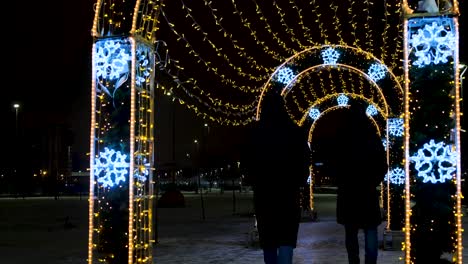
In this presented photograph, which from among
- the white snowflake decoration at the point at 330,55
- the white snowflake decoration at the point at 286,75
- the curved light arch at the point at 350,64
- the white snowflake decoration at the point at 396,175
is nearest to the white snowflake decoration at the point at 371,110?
the curved light arch at the point at 350,64

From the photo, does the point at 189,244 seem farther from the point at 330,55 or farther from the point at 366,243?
the point at 366,243

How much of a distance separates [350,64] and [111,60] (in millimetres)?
9429

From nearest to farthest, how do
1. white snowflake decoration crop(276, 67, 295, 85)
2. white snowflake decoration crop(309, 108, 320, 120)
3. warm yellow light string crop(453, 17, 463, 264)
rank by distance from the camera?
warm yellow light string crop(453, 17, 463, 264)
white snowflake decoration crop(276, 67, 295, 85)
white snowflake decoration crop(309, 108, 320, 120)

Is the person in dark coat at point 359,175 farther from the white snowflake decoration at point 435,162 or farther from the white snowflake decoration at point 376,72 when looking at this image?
the white snowflake decoration at point 376,72

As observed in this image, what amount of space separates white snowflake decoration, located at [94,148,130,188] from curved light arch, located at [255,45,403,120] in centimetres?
720

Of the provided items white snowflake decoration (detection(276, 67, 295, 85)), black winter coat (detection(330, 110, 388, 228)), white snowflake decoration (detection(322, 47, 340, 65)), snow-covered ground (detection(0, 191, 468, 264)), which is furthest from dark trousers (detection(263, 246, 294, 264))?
white snowflake decoration (detection(322, 47, 340, 65))

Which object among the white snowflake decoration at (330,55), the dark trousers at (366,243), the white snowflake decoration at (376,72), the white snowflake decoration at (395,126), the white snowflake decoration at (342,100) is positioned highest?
the white snowflake decoration at (330,55)

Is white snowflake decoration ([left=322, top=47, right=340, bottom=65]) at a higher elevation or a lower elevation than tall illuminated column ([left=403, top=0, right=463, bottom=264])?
higher

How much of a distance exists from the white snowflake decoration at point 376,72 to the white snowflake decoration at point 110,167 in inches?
368

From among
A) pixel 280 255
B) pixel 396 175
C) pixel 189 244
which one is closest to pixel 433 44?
pixel 280 255

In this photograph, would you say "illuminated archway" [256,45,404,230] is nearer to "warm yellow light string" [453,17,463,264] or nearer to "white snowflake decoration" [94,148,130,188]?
"warm yellow light string" [453,17,463,264]

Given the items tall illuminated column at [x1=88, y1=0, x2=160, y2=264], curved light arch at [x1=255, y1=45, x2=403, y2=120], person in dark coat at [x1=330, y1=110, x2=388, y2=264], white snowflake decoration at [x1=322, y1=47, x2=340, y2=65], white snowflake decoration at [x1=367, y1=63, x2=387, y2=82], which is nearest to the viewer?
person in dark coat at [x1=330, y1=110, x2=388, y2=264]

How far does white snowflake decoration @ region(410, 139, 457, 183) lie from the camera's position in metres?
7.21

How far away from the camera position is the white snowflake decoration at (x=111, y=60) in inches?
312
